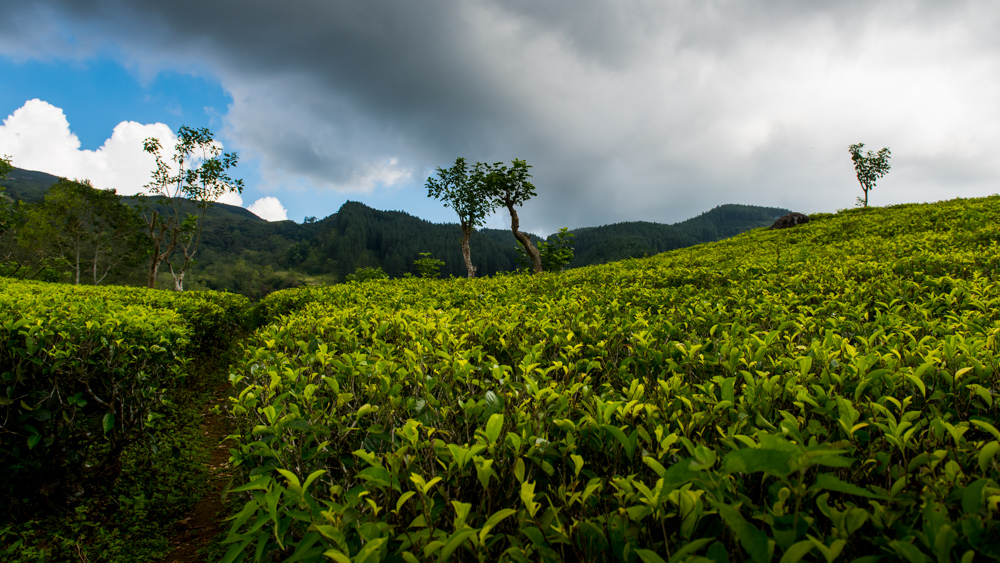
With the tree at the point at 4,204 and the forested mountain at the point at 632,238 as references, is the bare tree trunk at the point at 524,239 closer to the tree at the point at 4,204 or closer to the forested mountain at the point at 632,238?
the tree at the point at 4,204

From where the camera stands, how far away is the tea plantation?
1030 mm

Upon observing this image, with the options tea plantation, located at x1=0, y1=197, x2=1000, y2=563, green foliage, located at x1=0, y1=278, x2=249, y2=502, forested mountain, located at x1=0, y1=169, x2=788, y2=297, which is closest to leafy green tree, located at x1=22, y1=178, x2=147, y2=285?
green foliage, located at x1=0, y1=278, x2=249, y2=502

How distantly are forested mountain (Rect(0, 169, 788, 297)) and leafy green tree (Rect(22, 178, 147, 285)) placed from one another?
127 ft

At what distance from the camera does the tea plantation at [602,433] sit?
103cm

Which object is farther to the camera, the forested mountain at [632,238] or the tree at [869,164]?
the forested mountain at [632,238]

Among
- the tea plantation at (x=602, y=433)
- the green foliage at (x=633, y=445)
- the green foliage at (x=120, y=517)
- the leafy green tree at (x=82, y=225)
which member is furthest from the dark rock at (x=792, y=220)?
the leafy green tree at (x=82, y=225)

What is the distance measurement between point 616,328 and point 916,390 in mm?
1716

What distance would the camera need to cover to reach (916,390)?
1.83m

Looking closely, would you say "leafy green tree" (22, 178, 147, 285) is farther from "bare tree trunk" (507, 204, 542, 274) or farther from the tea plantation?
the tea plantation

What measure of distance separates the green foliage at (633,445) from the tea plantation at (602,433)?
0.01 meters

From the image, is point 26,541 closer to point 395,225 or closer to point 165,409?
point 165,409

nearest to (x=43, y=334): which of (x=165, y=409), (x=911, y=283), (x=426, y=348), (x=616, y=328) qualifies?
(x=165, y=409)

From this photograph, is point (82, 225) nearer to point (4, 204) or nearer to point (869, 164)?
point (4, 204)

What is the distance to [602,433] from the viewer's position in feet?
5.00
